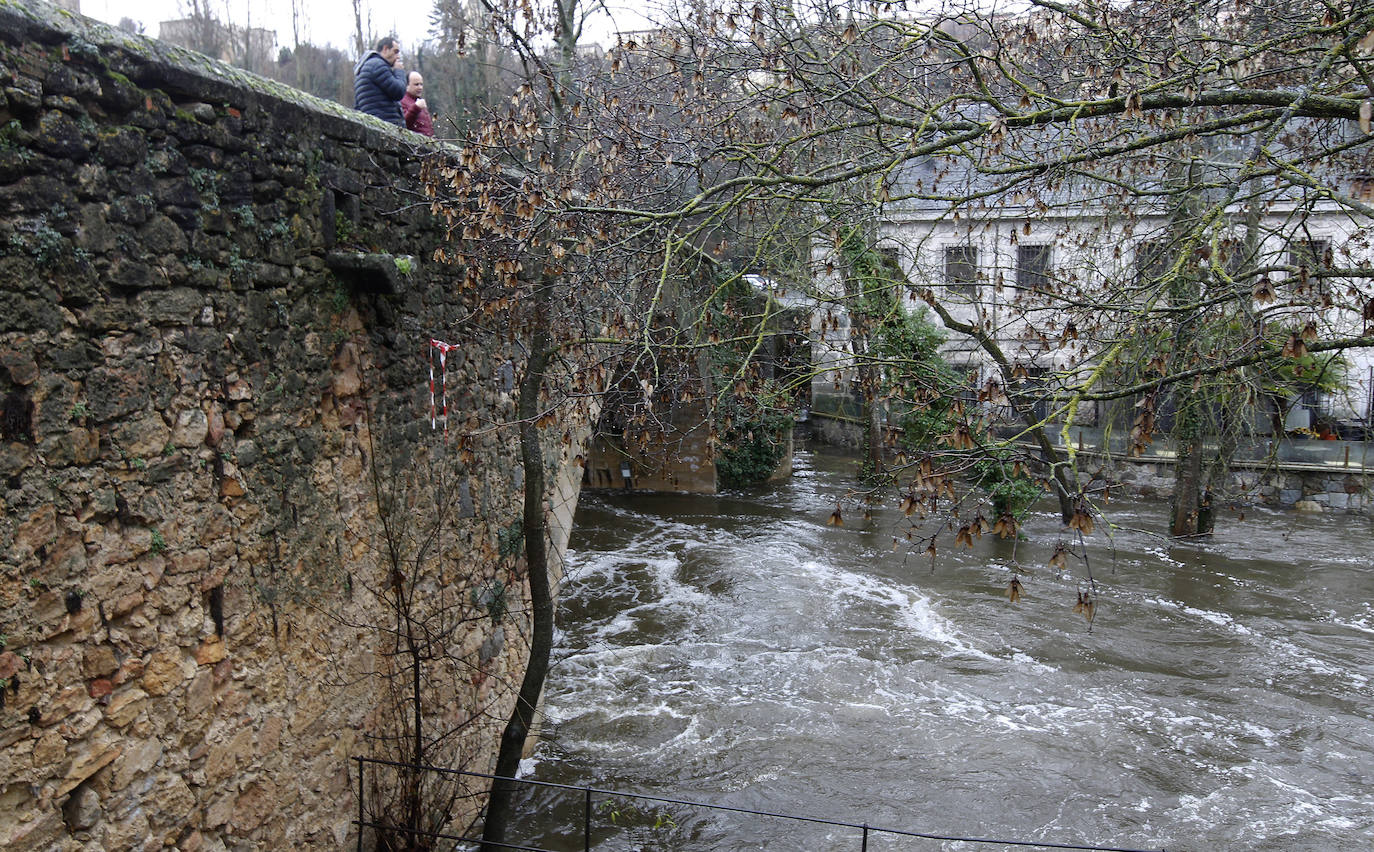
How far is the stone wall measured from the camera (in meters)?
2.62

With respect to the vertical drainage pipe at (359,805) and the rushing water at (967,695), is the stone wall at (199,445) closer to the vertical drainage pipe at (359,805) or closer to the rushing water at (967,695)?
the vertical drainage pipe at (359,805)

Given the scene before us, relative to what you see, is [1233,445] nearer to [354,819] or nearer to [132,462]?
[354,819]

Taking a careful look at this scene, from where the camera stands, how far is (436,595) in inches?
191

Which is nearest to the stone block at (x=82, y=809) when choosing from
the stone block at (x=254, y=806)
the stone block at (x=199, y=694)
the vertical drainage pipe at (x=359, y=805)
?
the stone block at (x=199, y=694)

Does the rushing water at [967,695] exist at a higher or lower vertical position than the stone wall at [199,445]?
lower

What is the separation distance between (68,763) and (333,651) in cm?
125

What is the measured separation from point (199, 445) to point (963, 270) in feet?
46.7

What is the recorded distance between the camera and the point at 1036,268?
15.3 m

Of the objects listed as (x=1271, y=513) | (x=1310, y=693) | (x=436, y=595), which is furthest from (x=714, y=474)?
(x=436, y=595)

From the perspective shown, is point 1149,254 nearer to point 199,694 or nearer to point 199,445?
point 199,445

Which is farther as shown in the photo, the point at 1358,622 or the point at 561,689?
the point at 1358,622

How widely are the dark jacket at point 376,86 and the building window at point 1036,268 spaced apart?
11.6 ft

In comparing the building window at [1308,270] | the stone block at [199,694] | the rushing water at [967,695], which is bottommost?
the rushing water at [967,695]

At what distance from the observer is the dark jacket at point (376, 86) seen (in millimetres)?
5316
